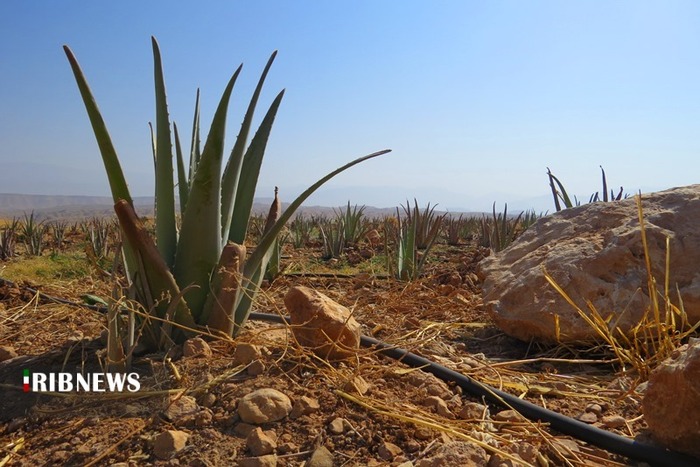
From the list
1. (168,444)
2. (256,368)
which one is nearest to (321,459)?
(168,444)

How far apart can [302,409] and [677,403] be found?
86 centimetres

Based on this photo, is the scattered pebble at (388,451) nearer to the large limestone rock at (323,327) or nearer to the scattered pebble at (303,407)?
the scattered pebble at (303,407)

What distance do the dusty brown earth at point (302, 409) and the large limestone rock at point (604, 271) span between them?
16 centimetres

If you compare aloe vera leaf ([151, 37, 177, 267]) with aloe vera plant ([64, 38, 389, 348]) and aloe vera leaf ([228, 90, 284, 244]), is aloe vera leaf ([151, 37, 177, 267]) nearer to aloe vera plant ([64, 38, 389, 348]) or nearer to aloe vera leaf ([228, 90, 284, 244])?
aloe vera plant ([64, 38, 389, 348])

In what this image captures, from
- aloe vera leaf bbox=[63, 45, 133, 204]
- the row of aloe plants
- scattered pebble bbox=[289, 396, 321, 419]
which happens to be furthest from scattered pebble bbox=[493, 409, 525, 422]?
the row of aloe plants

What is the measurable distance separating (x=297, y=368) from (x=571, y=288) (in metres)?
1.21

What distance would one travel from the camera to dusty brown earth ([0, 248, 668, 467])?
1.23 meters

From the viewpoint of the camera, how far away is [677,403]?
1.20 meters

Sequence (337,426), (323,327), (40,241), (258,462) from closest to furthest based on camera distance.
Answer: (258,462) → (337,426) → (323,327) → (40,241)

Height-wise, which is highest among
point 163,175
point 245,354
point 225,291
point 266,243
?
point 163,175

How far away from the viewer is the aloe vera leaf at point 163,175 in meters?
1.87

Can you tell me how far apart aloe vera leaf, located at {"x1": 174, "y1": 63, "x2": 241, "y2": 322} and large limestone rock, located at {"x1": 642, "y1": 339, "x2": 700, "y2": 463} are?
1.34 metres

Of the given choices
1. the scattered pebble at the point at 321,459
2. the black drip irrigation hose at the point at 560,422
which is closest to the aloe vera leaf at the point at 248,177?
the black drip irrigation hose at the point at 560,422

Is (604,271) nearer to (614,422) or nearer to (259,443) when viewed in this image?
(614,422)
